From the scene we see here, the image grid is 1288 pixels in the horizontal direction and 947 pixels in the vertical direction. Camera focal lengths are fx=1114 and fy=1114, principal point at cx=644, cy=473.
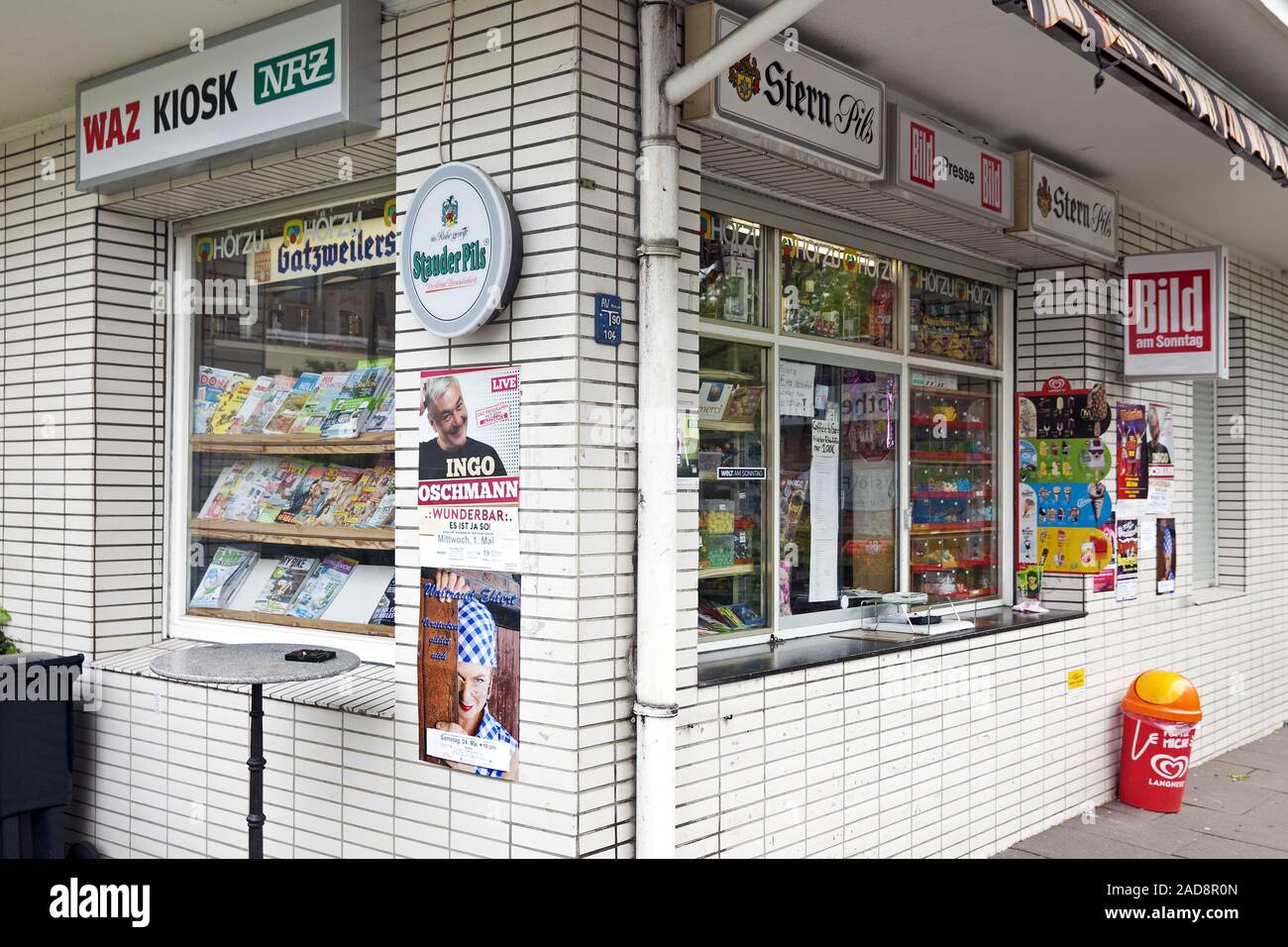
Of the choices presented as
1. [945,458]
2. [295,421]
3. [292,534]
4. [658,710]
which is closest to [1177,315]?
[945,458]

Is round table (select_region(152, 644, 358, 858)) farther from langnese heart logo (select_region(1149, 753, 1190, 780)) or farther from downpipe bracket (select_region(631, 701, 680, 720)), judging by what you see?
langnese heart logo (select_region(1149, 753, 1190, 780))

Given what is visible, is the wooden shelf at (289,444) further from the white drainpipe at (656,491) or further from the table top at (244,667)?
the white drainpipe at (656,491)

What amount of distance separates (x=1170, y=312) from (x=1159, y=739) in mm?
2497

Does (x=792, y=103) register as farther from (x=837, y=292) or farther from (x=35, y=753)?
(x=35, y=753)

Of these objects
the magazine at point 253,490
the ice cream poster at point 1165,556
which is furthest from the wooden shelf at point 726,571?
the ice cream poster at point 1165,556

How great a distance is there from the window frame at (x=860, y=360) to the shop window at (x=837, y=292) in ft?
0.17

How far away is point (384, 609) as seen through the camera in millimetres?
4789

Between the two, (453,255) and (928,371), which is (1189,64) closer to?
(928,371)

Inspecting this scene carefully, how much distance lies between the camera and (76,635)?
520cm

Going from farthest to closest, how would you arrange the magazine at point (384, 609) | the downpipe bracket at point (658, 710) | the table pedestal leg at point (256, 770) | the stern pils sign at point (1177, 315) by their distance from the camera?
the stern pils sign at point (1177, 315)
the magazine at point (384, 609)
the table pedestal leg at point (256, 770)
the downpipe bracket at point (658, 710)

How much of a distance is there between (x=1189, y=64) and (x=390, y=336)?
3716 millimetres

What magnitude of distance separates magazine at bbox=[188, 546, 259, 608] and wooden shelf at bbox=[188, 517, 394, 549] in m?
0.07

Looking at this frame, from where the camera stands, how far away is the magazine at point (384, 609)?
15.6 feet

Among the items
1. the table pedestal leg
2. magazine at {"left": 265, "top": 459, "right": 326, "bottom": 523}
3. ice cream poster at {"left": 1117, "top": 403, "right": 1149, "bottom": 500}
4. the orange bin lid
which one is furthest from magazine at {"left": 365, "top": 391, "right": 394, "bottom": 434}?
the orange bin lid
